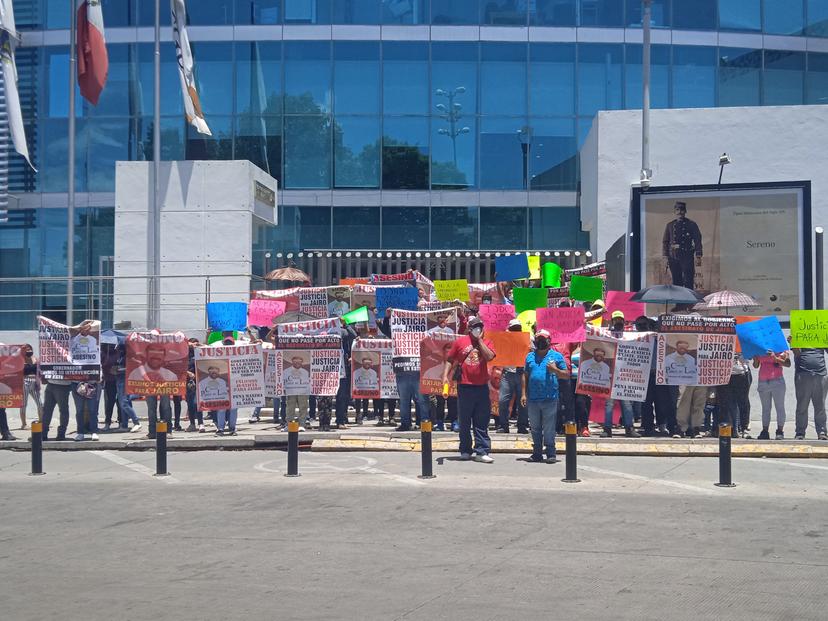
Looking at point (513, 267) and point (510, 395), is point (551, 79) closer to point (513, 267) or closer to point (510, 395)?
point (513, 267)

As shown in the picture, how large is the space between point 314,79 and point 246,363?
60.0ft

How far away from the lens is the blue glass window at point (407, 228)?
107ft

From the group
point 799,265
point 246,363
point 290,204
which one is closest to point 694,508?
point 246,363

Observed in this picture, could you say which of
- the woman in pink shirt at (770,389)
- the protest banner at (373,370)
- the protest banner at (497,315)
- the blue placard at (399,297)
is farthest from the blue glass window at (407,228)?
the woman in pink shirt at (770,389)

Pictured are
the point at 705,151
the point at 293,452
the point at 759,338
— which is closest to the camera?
the point at 293,452

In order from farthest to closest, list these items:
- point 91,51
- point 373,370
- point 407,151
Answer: point 407,151, point 91,51, point 373,370

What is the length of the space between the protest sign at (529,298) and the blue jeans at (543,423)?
4430mm

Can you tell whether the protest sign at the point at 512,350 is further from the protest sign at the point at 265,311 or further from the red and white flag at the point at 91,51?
the red and white flag at the point at 91,51

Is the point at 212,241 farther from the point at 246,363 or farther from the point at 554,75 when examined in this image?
the point at 554,75

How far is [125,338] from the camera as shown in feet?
59.7

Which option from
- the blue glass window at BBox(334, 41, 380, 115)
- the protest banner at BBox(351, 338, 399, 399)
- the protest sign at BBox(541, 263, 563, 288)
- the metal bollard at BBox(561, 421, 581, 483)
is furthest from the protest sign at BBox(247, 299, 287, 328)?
the blue glass window at BBox(334, 41, 380, 115)

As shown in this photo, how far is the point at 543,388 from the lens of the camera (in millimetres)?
13953

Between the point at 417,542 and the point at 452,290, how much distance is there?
9767 millimetres

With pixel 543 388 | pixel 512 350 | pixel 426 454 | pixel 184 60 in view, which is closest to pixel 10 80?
pixel 184 60
